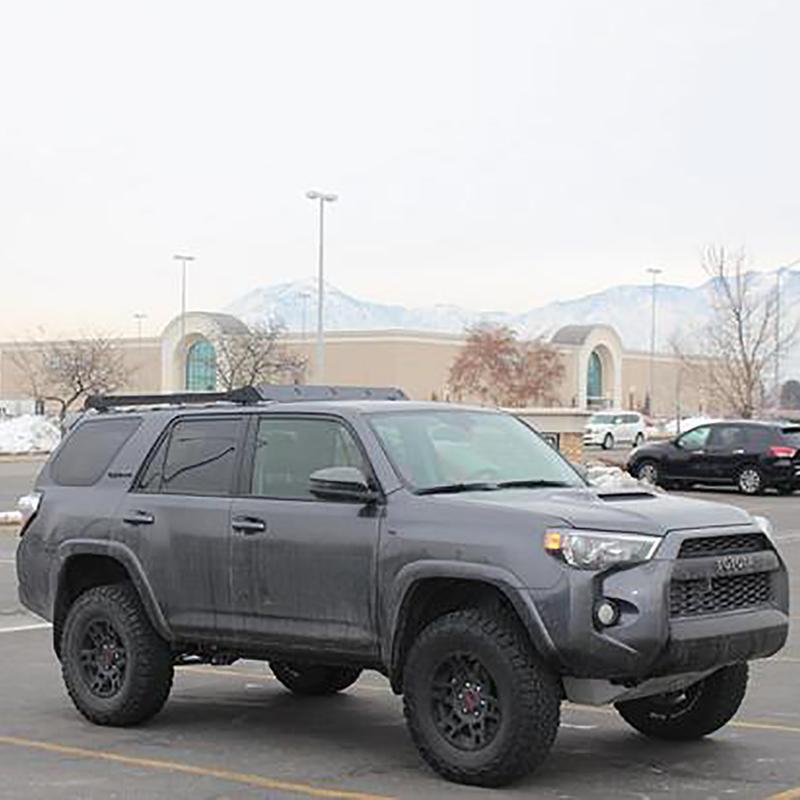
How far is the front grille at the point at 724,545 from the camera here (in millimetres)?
7485

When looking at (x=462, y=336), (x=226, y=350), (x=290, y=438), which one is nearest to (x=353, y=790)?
(x=290, y=438)

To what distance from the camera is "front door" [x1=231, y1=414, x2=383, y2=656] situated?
809 cm

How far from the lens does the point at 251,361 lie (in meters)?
70.2

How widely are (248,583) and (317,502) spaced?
0.61 m

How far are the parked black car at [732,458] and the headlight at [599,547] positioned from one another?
27499mm

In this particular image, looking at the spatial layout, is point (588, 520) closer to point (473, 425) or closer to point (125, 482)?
point (473, 425)

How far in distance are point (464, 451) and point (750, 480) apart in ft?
87.8

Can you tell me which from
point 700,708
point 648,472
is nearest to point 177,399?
point 700,708

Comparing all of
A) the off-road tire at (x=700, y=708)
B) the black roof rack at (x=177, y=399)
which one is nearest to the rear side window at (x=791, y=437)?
the black roof rack at (x=177, y=399)

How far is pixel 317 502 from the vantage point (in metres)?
8.39

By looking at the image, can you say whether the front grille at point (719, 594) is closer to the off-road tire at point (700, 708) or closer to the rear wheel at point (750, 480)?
the off-road tire at point (700, 708)

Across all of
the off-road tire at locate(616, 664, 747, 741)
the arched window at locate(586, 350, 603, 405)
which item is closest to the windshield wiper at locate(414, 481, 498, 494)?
the off-road tire at locate(616, 664, 747, 741)

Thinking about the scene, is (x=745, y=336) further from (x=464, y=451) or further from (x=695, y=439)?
(x=464, y=451)

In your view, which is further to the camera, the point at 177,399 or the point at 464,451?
the point at 177,399
